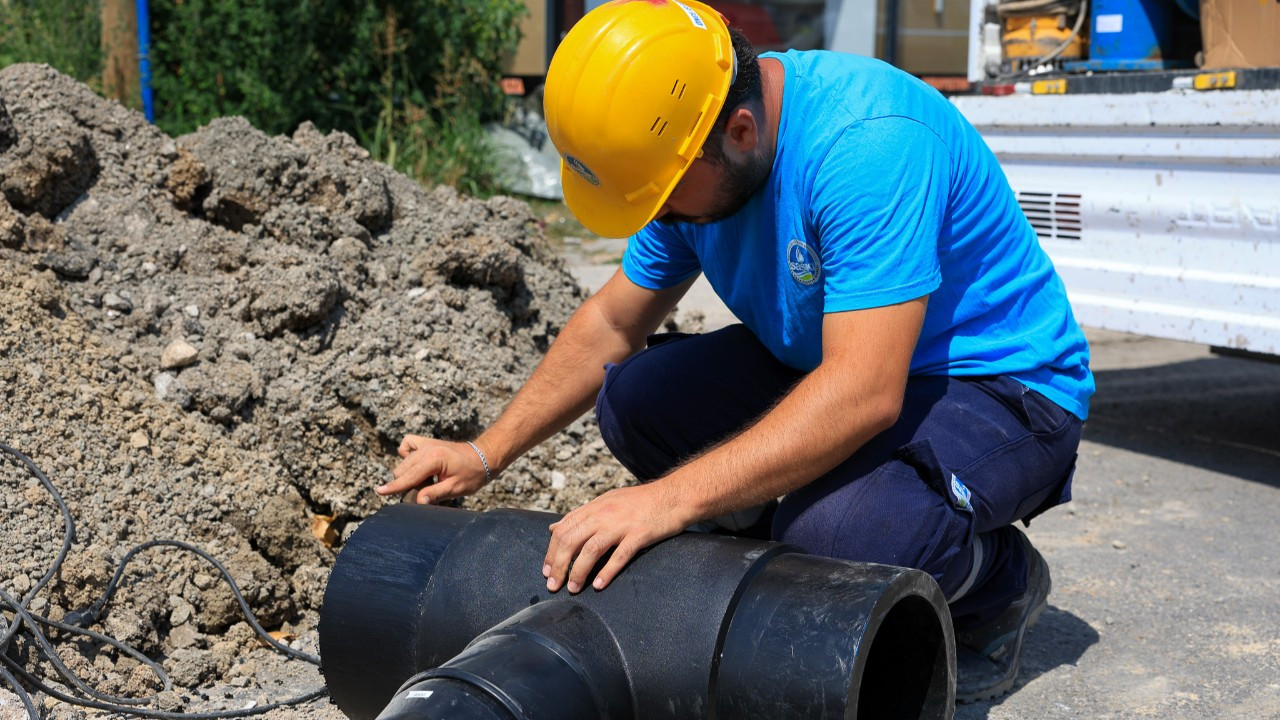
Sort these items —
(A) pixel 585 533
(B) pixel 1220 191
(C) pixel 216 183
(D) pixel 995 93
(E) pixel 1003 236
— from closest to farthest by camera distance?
(A) pixel 585 533 < (E) pixel 1003 236 < (C) pixel 216 183 < (B) pixel 1220 191 < (D) pixel 995 93

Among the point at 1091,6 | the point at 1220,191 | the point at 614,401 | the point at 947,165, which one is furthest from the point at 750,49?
the point at 1091,6

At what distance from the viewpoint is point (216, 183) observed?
3547mm

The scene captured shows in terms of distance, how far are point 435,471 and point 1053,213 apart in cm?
285

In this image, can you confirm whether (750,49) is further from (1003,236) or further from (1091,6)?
(1091,6)

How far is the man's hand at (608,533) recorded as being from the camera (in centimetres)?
185

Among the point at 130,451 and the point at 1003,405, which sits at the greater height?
Answer: the point at 1003,405

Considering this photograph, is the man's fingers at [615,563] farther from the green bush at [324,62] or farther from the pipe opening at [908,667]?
the green bush at [324,62]

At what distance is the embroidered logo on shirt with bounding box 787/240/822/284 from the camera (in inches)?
84.0

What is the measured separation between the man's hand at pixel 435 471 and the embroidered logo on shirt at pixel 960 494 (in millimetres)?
913

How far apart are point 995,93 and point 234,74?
4.64 m

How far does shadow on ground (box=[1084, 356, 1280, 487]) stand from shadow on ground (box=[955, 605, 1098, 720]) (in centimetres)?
150

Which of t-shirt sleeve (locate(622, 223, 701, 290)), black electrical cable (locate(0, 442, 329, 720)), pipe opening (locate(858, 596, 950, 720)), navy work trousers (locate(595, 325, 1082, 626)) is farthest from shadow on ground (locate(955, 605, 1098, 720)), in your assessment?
black electrical cable (locate(0, 442, 329, 720))

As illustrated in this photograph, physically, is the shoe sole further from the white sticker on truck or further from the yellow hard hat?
the white sticker on truck

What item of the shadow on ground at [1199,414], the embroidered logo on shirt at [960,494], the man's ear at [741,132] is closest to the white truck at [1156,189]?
the shadow on ground at [1199,414]
